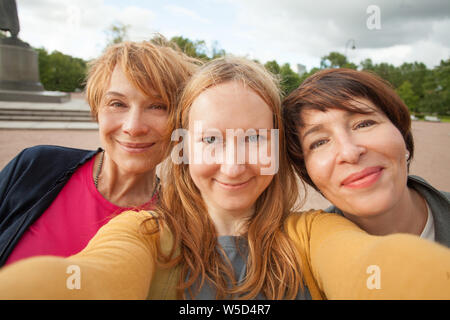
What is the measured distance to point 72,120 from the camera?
506 inches

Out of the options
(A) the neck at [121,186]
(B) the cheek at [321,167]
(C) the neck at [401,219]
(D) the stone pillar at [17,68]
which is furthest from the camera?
(D) the stone pillar at [17,68]

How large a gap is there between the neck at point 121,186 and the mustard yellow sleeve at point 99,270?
2.86 ft

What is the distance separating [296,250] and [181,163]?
846mm

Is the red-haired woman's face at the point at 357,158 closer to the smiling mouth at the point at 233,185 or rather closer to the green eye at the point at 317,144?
the green eye at the point at 317,144

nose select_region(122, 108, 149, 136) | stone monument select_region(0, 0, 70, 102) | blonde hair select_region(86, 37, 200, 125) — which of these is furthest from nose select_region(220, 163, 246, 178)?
stone monument select_region(0, 0, 70, 102)

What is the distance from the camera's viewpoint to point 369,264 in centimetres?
100

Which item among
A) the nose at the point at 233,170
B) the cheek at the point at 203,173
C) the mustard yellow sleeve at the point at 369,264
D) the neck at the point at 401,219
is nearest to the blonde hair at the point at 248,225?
the mustard yellow sleeve at the point at 369,264

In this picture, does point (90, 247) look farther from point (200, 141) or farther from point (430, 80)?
point (430, 80)

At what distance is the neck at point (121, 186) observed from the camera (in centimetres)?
225

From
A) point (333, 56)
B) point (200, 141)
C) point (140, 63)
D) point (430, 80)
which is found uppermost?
point (333, 56)

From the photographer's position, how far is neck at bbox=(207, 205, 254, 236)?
1591 millimetres

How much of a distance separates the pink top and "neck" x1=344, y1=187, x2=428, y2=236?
4.48ft
